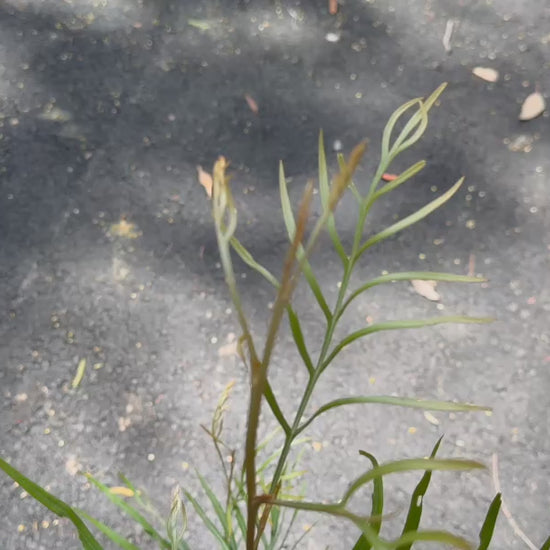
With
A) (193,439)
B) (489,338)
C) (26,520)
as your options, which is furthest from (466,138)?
(26,520)

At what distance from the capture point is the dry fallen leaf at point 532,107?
191 cm

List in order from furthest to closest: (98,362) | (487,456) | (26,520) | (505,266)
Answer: (505,266)
(98,362)
(487,456)
(26,520)

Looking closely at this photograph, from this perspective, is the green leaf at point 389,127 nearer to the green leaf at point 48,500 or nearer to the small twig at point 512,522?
the green leaf at point 48,500

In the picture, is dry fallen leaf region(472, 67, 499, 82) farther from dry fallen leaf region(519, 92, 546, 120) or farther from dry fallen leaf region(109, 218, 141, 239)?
dry fallen leaf region(109, 218, 141, 239)

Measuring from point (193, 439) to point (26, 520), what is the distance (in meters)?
0.34

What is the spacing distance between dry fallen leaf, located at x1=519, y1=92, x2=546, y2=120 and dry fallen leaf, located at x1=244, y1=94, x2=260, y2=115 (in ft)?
2.46

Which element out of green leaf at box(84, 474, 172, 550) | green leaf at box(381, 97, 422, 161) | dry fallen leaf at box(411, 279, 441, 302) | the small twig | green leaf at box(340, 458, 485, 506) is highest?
green leaf at box(381, 97, 422, 161)

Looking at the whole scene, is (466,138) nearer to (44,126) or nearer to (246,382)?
(246,382)

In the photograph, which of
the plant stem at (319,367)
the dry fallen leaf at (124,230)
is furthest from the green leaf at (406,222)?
the dry fallen leaf at (124,230)

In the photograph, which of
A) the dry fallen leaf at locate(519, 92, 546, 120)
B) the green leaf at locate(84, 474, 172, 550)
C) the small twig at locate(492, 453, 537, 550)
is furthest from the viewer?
the dry fallen leaf at locate(519, 92, 546, 120)

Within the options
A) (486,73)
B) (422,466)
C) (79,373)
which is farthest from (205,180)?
(422,466)

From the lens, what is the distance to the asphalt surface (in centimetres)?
135

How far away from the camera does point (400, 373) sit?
147 cm

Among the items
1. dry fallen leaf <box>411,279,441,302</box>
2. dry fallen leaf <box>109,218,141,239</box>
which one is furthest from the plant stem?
dry fallen leaf <box>109,218,141,239</box>
